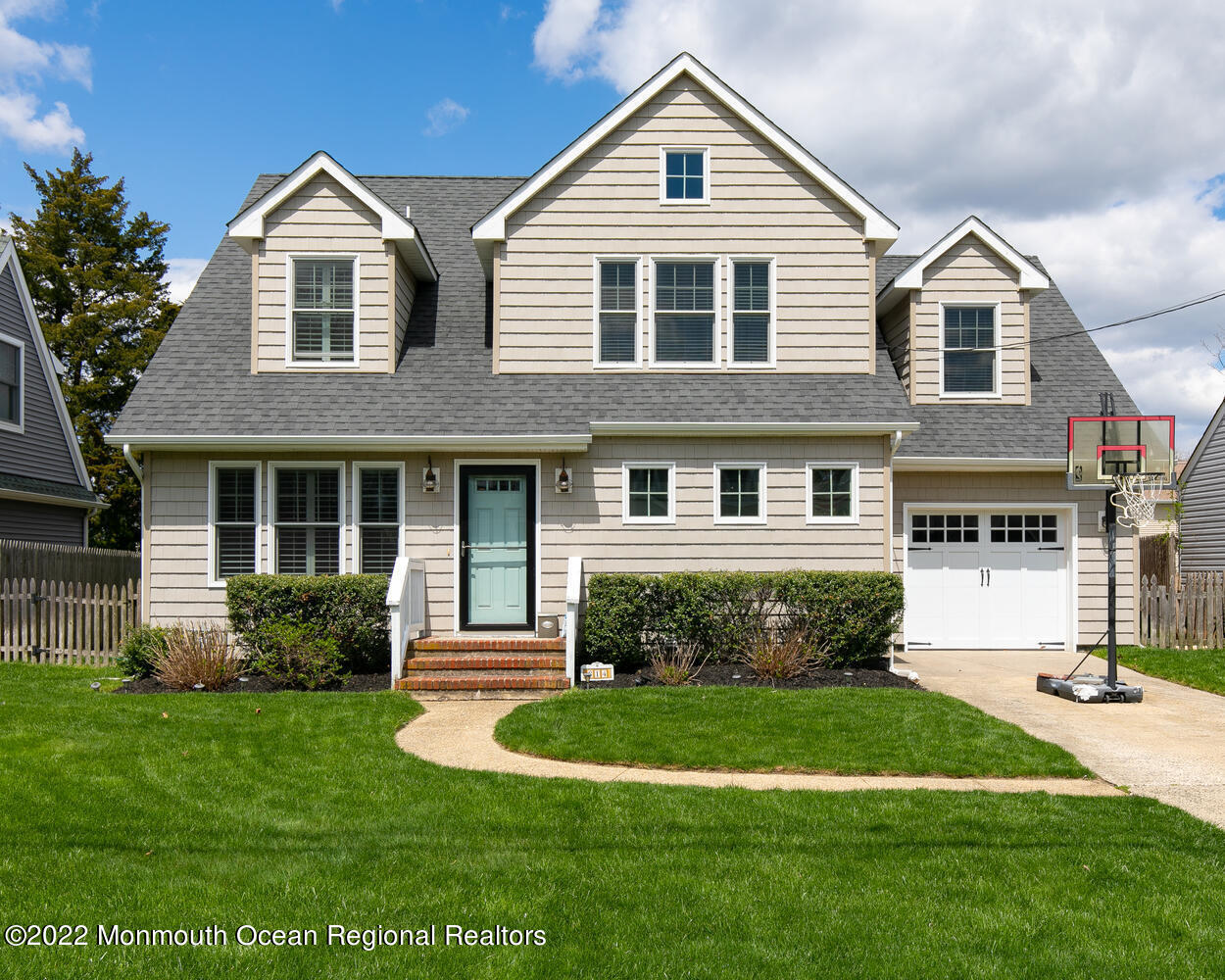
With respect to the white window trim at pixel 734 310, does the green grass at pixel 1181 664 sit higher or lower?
lower

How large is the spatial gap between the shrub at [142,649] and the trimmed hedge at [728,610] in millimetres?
5185

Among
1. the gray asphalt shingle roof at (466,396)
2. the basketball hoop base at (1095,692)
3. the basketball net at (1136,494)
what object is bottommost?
the basketball hoop base at (1095,692)

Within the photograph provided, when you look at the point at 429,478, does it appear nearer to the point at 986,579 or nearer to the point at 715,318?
the point at 715,318

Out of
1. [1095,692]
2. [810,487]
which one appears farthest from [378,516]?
[1095,692]

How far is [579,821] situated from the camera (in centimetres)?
583

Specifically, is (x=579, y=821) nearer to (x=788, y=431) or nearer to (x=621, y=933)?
(x=621, y=933)

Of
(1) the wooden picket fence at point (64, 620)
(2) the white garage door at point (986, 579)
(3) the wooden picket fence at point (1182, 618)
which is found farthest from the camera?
(3) the wooden picket fence at point (1182, 618)

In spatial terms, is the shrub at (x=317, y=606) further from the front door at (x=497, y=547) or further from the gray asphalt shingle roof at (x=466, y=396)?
the gray asphalt shingle roof at (x=466, y=396)

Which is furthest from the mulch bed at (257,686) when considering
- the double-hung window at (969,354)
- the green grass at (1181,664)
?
the green grass at (1181,664)

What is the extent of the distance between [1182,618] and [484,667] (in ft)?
Result: 36.0

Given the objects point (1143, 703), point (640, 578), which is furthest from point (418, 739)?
point (1143, 703)

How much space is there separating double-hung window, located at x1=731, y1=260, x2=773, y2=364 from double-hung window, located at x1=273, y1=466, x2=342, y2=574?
5782mm

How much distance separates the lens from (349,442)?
1184 cm

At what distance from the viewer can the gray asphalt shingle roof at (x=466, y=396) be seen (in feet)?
39.7
